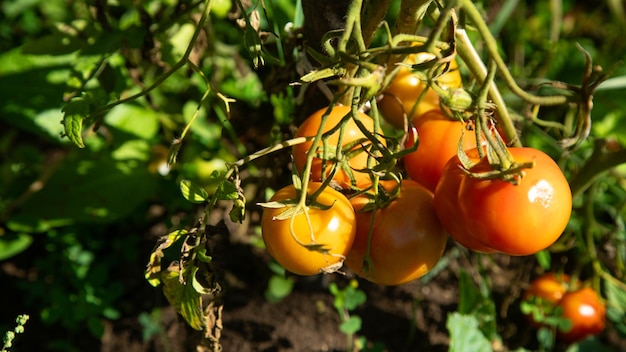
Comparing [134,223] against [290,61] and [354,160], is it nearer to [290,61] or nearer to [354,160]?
[290,61]

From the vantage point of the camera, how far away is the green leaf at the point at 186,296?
2.60ft

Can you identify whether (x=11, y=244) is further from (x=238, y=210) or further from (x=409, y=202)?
(x=409, y=202)

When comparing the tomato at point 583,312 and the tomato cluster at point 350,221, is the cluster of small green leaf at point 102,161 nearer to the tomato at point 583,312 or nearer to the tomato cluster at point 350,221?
the tomato cluster at point 350,221

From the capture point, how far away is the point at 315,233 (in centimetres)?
73

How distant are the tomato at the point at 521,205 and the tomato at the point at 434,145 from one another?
0.10 meters

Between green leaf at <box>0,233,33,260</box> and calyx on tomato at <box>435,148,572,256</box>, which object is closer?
calyx on tomato at <box>435,148,572,256</box>

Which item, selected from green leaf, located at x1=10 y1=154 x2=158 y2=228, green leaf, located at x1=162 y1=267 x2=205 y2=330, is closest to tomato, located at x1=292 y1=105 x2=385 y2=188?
green leaf, located at x1=162 y1=267 x2=205 y2=330

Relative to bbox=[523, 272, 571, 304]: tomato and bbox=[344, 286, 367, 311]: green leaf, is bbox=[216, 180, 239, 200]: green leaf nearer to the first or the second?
bbox=[344, 286, 367, 311]: green leaf

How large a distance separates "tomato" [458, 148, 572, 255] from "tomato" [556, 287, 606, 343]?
0.76 metres

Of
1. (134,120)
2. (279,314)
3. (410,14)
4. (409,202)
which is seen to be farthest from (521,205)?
(134,120)

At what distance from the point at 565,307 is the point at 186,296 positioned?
95 cm

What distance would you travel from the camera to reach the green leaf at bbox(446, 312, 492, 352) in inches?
47.3

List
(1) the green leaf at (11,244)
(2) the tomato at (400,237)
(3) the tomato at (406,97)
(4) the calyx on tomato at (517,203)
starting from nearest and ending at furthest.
→ (4) the calyx on tomato at (517,203)
(2) the tomato at (400,237)
(3) the tomato at (406,97)
(1) the green leaf at (11,244)

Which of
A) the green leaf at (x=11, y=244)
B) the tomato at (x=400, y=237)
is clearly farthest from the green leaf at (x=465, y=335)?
the green leaf at (x=11, y=244)
